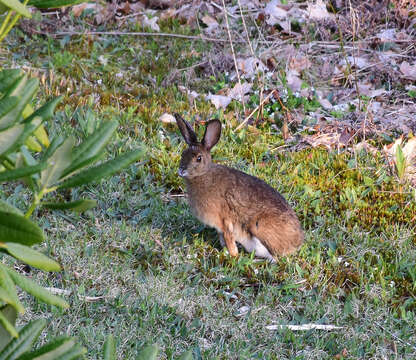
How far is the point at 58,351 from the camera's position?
50.0 inches

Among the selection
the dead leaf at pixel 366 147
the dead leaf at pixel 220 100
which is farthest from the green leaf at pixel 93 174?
the dead leaf at pixel 220 100

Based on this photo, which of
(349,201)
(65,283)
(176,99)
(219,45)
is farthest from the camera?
(219,45)

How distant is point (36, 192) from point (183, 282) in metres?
3.01

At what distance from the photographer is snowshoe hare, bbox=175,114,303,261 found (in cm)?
458

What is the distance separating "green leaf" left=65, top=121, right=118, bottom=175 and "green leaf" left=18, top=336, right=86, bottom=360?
33 cm

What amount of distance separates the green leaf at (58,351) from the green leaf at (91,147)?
0.33m

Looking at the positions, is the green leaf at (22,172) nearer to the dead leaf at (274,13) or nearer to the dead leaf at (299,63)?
the dead leaf at (299,63)

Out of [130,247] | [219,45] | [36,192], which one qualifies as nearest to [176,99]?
[219,45]

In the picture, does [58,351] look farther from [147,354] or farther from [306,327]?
[306,327]

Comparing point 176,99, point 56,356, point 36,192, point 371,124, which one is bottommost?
point 371,124

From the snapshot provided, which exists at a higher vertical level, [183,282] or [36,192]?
[36,192]

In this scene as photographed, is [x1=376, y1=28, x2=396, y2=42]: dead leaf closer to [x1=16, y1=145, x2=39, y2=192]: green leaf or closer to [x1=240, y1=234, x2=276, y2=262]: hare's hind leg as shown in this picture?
[x1=240, y1=234, x2=276, y2=262]: hare's hind leg

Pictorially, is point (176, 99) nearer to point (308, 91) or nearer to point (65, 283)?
point (308, 91)

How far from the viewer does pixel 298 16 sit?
24.7 feet
